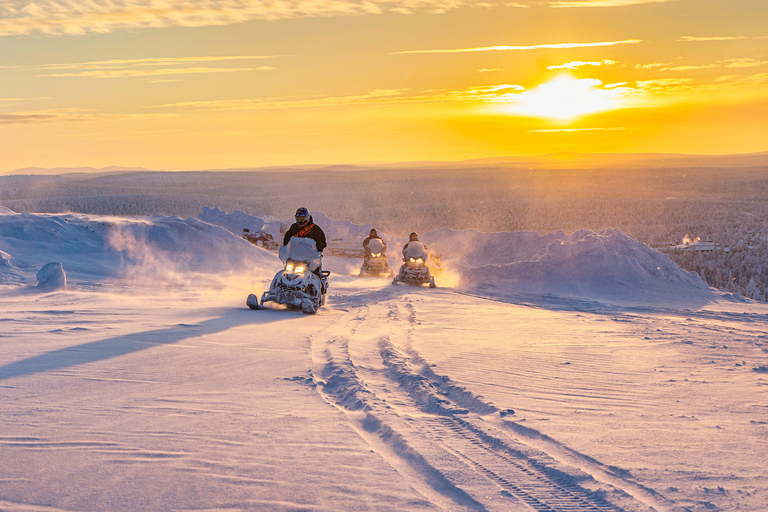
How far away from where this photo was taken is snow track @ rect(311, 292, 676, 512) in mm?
4914

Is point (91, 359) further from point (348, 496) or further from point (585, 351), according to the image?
point (585, 351)

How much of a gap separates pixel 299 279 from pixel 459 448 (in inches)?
349

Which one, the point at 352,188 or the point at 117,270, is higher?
the point at 352,188

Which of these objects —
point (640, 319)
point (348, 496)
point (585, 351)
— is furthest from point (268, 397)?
point (640, 319)

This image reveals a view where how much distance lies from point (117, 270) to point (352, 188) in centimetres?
10720

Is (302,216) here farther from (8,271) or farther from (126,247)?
(126,247)

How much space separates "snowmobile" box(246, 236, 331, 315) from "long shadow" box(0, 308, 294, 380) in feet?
1.98

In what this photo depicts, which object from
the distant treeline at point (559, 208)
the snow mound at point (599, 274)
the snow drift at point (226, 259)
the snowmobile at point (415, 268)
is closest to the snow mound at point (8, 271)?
the snow drift at point (226, 259)

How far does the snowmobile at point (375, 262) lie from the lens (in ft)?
81.0

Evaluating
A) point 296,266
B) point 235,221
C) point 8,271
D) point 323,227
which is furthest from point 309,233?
point 235,221

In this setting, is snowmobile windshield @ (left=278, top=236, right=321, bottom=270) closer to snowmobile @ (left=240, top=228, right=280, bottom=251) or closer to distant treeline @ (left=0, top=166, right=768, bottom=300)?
distant treeline @ (left=0, top=166, right=768, bottom=300)

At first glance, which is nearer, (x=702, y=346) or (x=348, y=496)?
(x=348, y=496)

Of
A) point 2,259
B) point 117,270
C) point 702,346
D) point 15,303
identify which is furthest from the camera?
point 117,270

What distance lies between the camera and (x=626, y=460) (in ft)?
18.6
